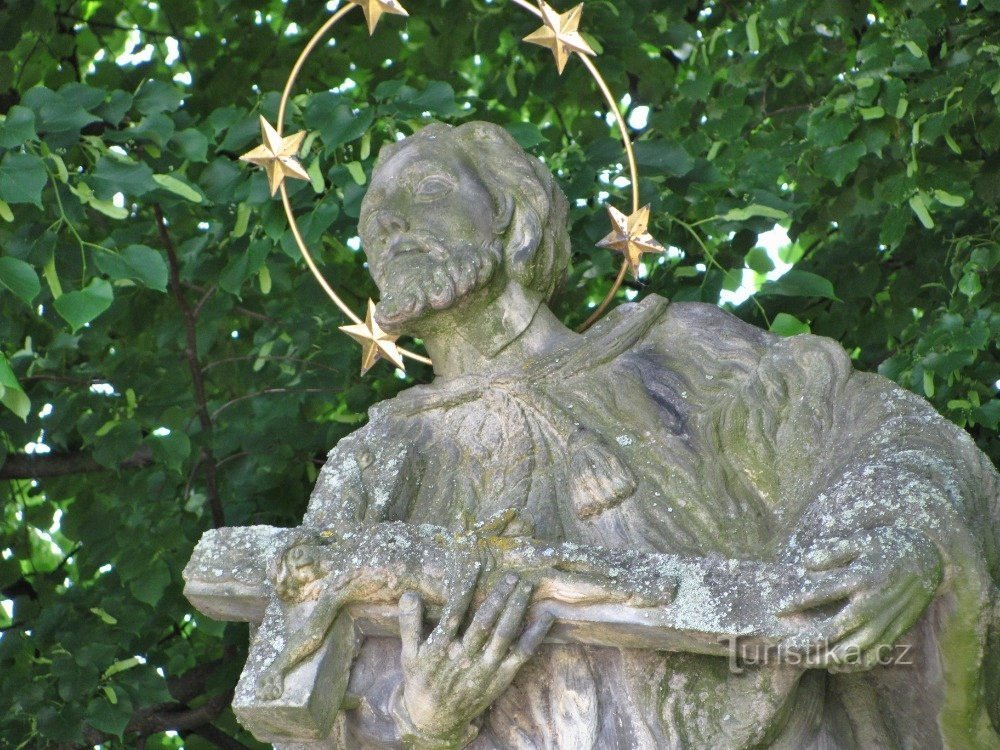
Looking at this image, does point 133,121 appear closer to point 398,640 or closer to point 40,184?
point 40,184

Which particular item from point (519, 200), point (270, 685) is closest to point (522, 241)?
point (519, 200)

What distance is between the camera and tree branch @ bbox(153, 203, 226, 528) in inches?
289

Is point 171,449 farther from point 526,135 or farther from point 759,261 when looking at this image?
point 759,261

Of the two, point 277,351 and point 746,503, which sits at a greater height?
point 746,503

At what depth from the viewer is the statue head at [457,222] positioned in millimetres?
5176

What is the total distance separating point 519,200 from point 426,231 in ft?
0.94

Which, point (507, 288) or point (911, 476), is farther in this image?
point (507, 288)

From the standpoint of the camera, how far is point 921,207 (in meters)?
7.02

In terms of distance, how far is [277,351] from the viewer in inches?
313

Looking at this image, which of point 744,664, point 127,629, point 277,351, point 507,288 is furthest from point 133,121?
point 744,664

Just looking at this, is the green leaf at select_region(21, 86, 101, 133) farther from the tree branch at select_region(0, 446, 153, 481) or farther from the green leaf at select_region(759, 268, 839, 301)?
the green leaf at select_region(759, 268, 839, 301)

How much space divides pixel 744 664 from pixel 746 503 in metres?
0.48

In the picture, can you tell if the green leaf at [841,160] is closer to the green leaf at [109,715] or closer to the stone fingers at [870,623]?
the green leaf at [109,715]

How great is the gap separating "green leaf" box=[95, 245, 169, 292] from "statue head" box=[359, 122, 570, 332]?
121 cm
